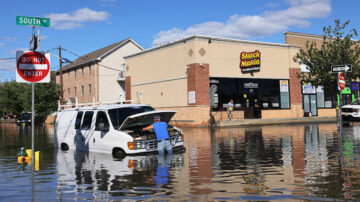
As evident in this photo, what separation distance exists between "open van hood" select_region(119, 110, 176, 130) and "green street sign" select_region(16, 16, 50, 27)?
377cm

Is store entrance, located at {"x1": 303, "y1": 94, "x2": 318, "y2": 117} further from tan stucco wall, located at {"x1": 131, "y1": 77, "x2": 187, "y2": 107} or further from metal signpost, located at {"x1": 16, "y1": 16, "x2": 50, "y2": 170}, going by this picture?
metal signpost, located at {"x1": 16, "y1": 16, "x2": 50, "y2": 170}

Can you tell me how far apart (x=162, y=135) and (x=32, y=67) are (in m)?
4.25

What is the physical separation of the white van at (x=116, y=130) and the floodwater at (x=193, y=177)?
0.42m

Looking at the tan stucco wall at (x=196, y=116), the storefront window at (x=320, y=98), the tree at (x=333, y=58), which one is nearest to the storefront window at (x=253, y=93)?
the tan stucco wall at (x=196, y=116)

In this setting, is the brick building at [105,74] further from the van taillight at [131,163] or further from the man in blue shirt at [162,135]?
the van taillight at [131,163]

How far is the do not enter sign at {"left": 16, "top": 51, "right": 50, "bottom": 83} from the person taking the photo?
9133 millimetres

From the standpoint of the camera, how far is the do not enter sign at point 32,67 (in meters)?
9.13

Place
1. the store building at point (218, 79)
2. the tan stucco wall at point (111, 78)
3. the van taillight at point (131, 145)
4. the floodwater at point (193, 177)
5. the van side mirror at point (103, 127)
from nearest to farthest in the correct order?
the floodwater at point (193, 177) → the van taillight at point (131, 145) → the van side mirror at point (103, 127) → the store building at point (218, 79) → the tan stucco wall at point (111, 78)

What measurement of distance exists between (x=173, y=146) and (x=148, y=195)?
604 cm

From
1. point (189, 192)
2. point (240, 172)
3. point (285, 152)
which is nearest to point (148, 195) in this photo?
point (189, 192)

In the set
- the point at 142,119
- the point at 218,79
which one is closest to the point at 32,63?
the point at 142,119

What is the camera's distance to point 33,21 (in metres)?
9.28

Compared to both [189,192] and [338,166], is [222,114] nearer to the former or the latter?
[338,166]

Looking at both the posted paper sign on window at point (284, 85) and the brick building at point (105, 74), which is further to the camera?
the brick building at point (105, 74)
